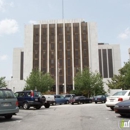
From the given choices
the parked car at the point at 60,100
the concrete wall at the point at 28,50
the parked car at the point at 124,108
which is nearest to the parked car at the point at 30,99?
the parked car at the point at 124,108

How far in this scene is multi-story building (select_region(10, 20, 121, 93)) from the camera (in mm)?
74938

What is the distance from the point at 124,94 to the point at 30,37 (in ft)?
221

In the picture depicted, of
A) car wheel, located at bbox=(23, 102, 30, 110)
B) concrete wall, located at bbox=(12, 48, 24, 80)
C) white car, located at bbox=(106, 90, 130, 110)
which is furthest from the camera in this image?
concrete wall, located at bbox=(12, 48, 24, 80)

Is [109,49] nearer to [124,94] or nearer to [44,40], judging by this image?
[44,40]

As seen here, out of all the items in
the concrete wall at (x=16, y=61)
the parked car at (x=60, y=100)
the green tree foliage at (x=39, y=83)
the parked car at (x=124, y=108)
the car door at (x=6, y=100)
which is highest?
the concrete wall at (x=16, y=61)

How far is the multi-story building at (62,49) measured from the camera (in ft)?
246

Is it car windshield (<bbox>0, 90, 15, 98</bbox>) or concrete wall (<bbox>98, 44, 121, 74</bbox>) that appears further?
concrete wall (<bbox>98, 44, 121, 74</bbox>)

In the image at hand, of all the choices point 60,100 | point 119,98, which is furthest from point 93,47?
point 119,98

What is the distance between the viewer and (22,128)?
28.5 ft

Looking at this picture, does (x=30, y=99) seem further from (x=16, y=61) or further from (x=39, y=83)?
(x=16, y=61)

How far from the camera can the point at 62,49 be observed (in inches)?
2990

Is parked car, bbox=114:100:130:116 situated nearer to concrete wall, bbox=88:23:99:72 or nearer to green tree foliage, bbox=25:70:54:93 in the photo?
green tree foliage, bbox=25:70:54:93

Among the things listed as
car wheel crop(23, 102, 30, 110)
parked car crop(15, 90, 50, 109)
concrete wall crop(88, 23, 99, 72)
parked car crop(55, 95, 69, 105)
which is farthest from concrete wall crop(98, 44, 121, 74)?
car wheel crop(23, 102, 30, 110)

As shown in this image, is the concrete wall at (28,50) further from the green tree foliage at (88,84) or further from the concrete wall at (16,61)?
the green tree foliage at (88,84)
